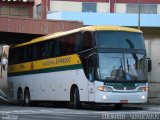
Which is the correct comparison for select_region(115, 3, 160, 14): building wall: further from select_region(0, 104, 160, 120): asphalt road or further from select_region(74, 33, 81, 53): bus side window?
select_region(0, 104, 160, 120): asphalt road

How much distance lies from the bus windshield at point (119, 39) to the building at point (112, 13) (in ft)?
92.0

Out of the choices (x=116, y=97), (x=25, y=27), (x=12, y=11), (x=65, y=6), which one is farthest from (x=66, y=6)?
(x=116, y=97)

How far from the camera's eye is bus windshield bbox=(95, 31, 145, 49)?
79.8ft

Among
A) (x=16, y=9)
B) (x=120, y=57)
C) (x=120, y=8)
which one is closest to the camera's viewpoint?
(x=120, y=57)

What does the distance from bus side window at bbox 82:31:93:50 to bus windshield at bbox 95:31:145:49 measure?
0.37 meters

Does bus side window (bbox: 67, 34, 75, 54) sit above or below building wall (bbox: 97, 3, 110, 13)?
below

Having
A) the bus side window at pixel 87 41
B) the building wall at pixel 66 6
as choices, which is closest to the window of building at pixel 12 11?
the building wall at pixel 66 6

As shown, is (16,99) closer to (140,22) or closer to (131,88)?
(131,88)

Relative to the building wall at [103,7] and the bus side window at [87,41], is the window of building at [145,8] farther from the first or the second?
the bus side window at [87,41]

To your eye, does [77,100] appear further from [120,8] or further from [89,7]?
[120,8]

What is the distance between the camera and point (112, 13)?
61969 mm

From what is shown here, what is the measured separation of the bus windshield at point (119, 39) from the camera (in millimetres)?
24312

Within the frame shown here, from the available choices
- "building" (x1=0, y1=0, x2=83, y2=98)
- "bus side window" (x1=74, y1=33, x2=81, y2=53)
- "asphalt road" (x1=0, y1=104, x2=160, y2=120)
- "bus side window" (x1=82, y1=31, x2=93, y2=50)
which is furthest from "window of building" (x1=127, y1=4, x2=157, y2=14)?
"asphalt road" (x1=0, y1=104, x2=160, y2=120)

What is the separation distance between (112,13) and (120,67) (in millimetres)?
38284
